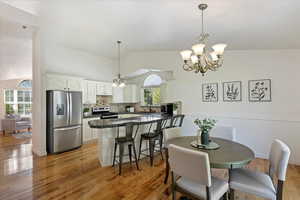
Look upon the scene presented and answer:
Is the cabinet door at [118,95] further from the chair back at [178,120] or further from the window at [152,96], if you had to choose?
the chair back at [178,120]

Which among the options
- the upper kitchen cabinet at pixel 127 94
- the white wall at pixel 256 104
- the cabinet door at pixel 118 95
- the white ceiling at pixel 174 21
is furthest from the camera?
the upper kitchen cabinet at pixel 127 94

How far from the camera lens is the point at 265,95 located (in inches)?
144

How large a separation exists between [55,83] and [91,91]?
1311 millimetres

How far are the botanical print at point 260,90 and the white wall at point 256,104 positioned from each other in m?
0.09

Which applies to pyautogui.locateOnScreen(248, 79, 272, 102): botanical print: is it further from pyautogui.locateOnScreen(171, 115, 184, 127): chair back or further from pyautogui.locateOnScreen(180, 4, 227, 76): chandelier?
pyautogui.locateOnScreen(180, 4, 227, 76): chandelier

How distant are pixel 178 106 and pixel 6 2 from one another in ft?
14.9

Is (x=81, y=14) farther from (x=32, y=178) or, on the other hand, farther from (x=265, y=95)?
(x=265, y=95)

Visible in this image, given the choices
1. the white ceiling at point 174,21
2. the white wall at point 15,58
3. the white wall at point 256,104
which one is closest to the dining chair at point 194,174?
the white ceiling at point 174,21

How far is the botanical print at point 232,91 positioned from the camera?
3.98 m

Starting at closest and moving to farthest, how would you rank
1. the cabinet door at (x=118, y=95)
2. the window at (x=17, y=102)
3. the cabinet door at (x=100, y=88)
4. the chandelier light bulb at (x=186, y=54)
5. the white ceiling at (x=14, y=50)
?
the chandelier light bulb at (x=186, y=54) < the white ceiling at (x=14, y=50) < the cabinet door at (x=100, y=88) < the cabinet door at (x=118, y=95) < the window at (x=17, y=102)

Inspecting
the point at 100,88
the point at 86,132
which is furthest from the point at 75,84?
the point at 86,132

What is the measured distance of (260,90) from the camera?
371cm

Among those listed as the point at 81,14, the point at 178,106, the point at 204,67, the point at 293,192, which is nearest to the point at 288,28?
the point at 204,67

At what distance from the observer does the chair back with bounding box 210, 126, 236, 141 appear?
288 centimetres
